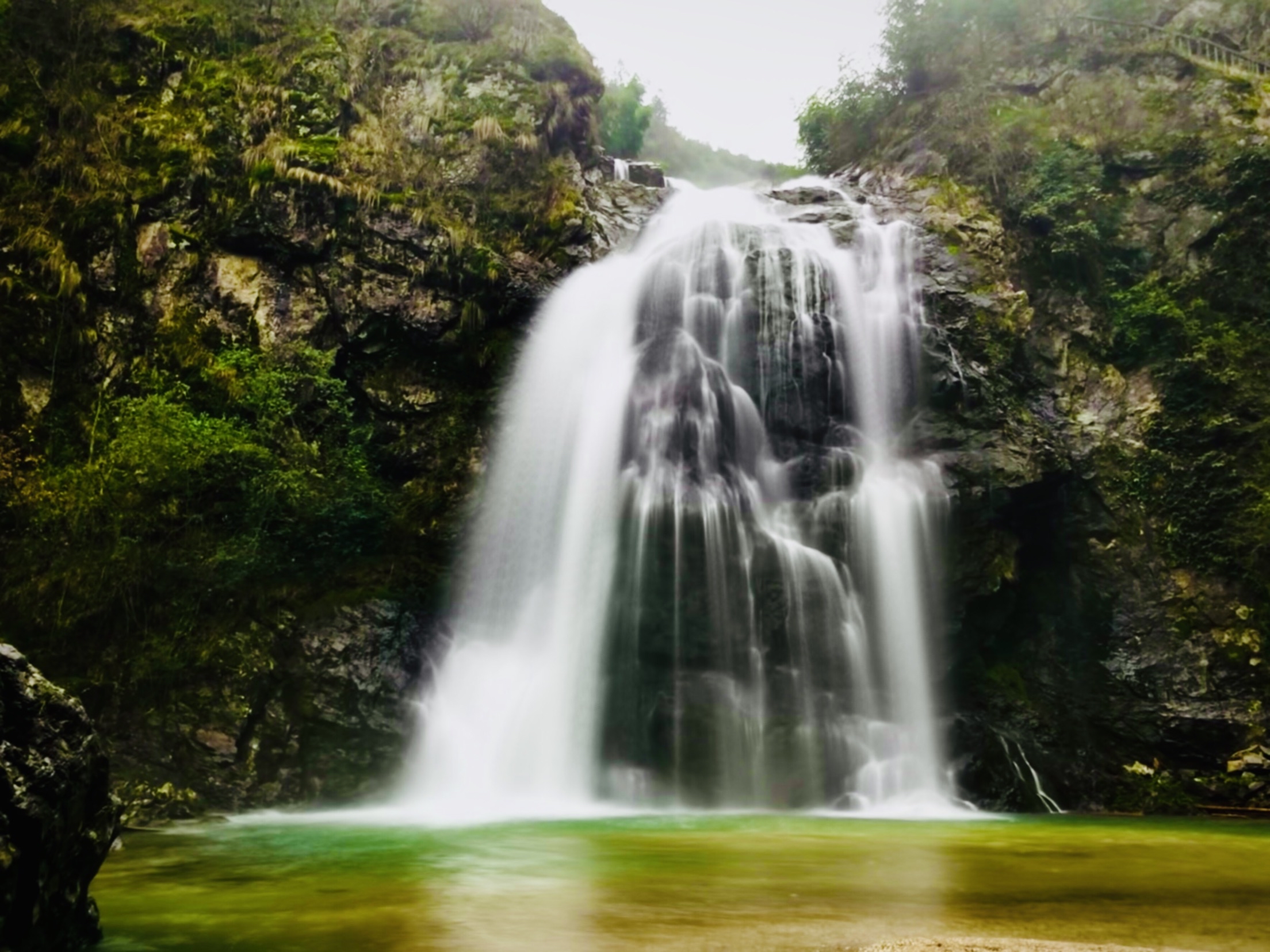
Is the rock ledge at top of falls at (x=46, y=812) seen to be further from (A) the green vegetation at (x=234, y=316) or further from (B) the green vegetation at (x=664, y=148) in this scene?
(B) the green vegetation at (x=664, y=148)

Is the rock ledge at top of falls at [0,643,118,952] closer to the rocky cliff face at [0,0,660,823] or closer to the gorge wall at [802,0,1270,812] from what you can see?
the rocky cliff face at [0,0,660,823]

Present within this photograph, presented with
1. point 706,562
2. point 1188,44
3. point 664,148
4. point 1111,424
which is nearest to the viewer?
point 706,562

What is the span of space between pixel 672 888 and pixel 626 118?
2994 centimetres

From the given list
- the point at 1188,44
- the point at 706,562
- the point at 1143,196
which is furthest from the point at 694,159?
the point at 706,562

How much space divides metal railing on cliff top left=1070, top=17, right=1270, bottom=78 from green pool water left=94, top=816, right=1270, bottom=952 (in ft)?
58.4

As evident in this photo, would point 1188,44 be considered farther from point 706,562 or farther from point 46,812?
point 46,812

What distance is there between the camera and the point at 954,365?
15.7 m

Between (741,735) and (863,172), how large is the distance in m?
16.6

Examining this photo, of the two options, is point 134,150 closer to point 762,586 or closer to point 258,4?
point 258,4

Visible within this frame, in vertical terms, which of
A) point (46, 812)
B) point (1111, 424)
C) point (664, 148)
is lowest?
point (46, 812)

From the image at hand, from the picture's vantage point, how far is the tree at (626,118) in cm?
3117

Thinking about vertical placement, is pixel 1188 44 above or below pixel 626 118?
below

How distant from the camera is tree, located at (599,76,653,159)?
31.2 meters

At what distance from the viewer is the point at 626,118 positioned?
104ft
